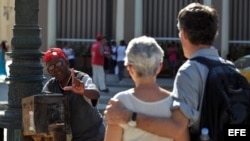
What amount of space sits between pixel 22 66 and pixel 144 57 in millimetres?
3295

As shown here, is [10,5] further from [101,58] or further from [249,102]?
[249,102]

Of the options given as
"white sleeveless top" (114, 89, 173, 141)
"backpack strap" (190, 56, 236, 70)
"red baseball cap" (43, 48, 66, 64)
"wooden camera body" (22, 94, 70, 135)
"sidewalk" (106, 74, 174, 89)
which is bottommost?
"sidewalk" (106, 74, 174, 89)

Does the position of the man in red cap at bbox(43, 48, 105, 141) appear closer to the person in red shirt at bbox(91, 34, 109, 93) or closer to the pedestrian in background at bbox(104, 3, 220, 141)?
the pedestrian in background at bbox(104, 3, 220, 141)

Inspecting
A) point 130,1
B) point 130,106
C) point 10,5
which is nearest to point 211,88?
point 130,106

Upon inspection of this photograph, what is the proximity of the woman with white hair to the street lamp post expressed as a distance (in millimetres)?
3088

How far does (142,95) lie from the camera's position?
3549 mm

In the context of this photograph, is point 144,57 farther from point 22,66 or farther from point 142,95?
point 22,66

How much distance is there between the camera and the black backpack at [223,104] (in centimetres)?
345

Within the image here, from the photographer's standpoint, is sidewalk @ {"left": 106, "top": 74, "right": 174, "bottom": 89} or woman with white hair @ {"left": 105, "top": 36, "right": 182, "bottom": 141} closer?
woman with white hair @ {"left": 105, "top": 36, "right": 182, "bottom": 141}

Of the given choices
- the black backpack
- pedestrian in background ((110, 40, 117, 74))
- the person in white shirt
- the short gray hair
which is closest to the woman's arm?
the short gray hair

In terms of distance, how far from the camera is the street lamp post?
6496mm

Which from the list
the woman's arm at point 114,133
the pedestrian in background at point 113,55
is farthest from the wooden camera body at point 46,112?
the pedestrian in background at point 113,55

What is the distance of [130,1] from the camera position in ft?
83.8

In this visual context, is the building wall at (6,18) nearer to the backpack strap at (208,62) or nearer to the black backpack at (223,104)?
the backpack strap at (208,62)
